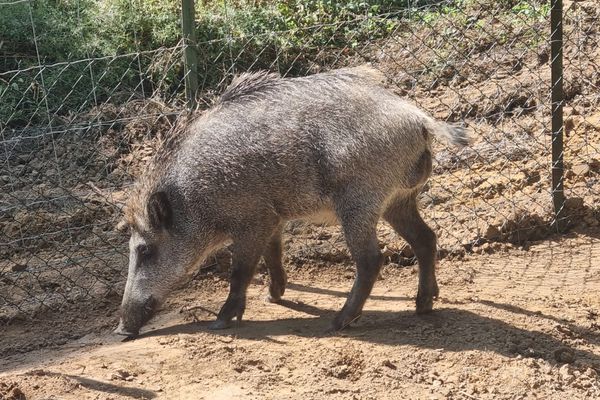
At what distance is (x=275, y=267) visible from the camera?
6.29m

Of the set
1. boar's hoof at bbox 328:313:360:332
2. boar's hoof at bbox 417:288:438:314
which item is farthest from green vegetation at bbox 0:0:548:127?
boar's hoof at bbox 328:313:360:332

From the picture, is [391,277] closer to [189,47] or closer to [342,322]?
[342,322]

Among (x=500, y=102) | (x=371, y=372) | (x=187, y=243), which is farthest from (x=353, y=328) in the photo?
(x=500, y=102)

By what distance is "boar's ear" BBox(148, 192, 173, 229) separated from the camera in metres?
5.81

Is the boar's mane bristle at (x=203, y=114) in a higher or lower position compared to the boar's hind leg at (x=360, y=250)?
higher

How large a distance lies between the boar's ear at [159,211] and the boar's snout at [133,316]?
1.58 feet

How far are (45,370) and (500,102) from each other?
186 inches

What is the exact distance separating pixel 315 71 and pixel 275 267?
3.18 metres

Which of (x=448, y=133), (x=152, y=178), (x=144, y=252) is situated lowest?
(x=144, y=252)

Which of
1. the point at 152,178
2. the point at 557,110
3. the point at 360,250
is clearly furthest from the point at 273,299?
the point at 557,110

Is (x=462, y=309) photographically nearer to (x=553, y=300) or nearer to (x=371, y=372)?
(x=553, y=300)

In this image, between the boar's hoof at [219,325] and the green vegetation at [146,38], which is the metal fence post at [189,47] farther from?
the green vegetation at [146,38]

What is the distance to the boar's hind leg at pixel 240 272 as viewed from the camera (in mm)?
5891

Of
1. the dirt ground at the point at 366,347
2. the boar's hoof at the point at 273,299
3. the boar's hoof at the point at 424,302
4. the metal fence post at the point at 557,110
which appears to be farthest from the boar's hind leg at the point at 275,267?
the metal fence post at the point at 557,110
